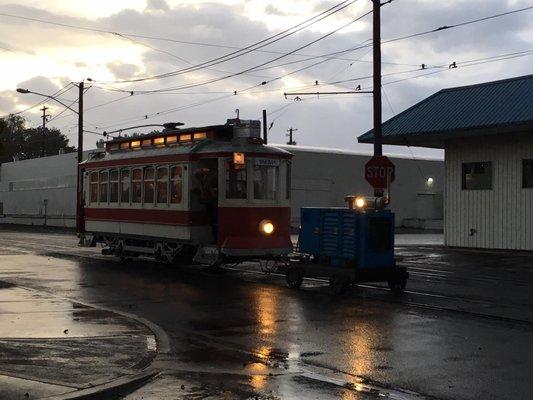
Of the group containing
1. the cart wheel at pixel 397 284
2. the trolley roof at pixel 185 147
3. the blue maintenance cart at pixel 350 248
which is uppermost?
the trolley roof at pixel 185 147

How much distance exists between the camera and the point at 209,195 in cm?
1906

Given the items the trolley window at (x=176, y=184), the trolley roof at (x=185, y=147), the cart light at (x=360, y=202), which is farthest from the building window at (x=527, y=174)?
the trolley window at (x=176, y=184)

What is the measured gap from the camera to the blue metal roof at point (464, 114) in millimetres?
26516

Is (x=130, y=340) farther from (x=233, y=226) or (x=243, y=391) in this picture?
(x=233, y=226)

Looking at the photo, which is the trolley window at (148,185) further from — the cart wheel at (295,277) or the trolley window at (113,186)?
the cart wheel at (295,277)

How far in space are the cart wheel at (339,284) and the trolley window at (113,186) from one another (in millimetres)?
10049

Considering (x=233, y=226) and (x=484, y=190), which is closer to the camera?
(x=233, y=226)

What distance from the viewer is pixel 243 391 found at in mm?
7301

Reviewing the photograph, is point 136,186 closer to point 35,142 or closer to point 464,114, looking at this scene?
point 464,114

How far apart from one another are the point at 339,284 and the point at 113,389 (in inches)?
322

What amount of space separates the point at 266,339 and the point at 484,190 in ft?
69.3

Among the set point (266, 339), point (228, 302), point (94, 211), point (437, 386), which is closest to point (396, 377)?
point (437, 386)

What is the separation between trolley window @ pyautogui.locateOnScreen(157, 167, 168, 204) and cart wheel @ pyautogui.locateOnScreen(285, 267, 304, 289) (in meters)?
5.44

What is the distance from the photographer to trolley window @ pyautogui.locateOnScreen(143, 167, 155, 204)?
821 inches
